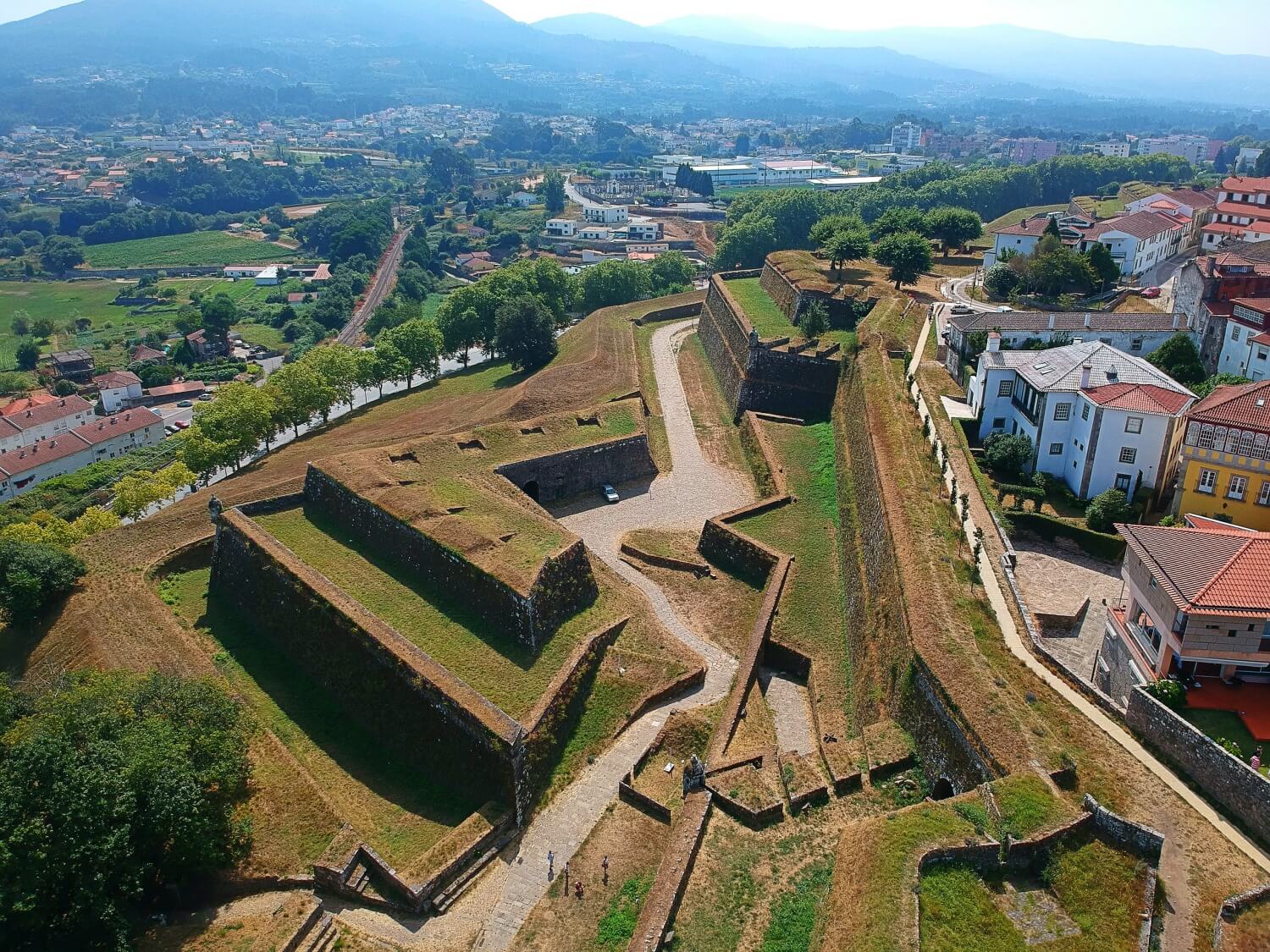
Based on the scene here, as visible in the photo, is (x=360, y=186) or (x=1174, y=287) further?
(x=360, y=186)

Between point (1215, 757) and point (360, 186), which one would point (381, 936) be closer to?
point (1215, 757)

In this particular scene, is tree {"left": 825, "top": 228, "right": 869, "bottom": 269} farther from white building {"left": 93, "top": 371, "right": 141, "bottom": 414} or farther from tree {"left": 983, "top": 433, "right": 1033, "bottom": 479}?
white building {"left": 93, "top": 371, "right": 141, "bottom": 414}

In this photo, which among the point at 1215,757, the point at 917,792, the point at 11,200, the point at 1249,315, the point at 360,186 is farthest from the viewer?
the point at 360,186

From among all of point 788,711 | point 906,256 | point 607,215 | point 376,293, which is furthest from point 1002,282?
point 607,215

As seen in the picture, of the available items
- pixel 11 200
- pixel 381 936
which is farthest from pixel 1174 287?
pixel 11 200

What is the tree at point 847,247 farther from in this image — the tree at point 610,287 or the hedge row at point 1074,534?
the hedge row at point 1074,534

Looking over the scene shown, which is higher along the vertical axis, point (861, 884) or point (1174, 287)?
point (1174, 287)

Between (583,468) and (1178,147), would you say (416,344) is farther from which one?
(1178,147)
